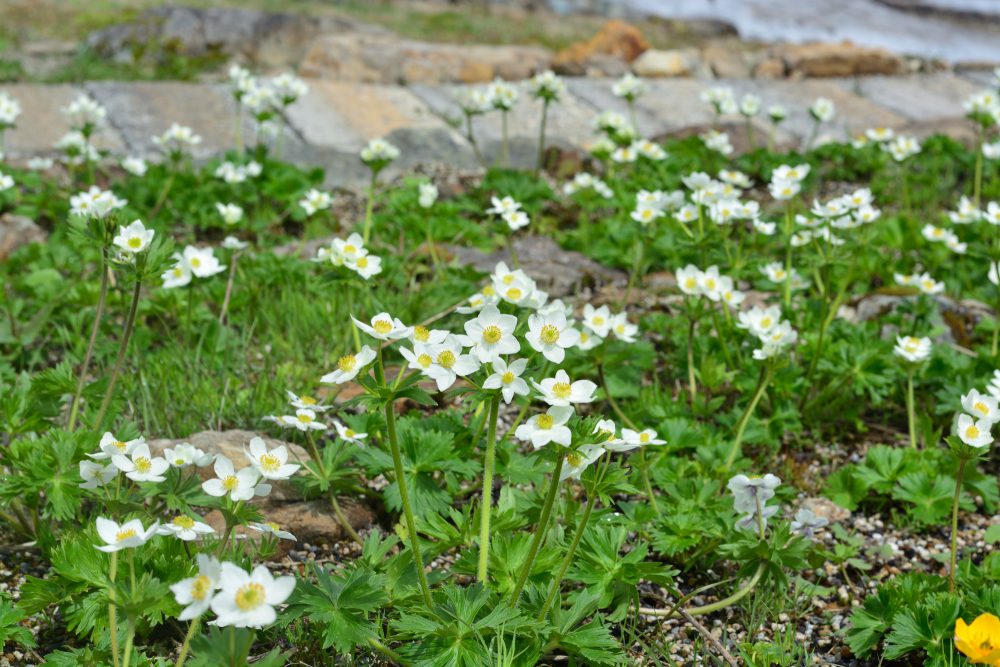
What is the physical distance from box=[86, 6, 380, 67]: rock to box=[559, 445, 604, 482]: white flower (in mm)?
7228

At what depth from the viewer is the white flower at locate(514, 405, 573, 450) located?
1561 millimetres

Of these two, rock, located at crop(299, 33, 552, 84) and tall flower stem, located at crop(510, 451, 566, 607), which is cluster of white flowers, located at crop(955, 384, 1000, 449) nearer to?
tall flower stem, located at crop(510, 451, 566, 607)

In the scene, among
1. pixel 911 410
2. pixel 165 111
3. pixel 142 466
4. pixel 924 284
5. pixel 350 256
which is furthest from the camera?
pixel 165 111

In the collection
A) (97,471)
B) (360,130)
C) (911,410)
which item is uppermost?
(97,471)

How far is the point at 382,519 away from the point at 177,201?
2.28m

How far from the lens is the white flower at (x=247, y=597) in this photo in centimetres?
133

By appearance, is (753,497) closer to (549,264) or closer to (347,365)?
(347,365)

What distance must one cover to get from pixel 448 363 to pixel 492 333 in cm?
10

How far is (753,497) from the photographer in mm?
2035

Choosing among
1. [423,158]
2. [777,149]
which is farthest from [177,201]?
[777,149]

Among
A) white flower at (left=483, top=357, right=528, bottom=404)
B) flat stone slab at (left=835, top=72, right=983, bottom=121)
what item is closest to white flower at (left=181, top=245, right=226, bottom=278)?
white flower at (left=483, top=357, right=528, bottom=404)

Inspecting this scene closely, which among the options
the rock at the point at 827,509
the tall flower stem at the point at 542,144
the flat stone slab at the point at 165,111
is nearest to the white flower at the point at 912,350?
the rock at the point at 827,509

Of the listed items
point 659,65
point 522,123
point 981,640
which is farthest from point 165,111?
point 981,640

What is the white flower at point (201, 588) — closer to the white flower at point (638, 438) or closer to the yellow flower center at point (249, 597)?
the yellow flower center at point (249, 597)
